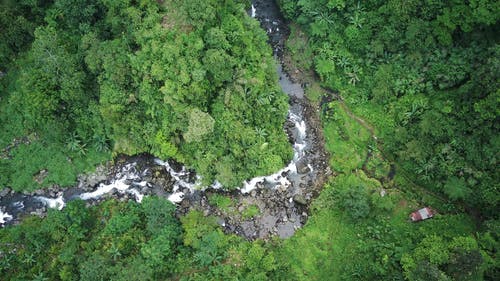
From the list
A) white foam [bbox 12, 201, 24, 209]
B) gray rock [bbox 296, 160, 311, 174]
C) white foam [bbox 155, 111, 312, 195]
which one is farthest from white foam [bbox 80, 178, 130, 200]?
gray rock [bbox 296, 160, 311, 174]

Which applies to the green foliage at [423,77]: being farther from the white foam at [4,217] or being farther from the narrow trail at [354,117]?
the white foam at [4,217]

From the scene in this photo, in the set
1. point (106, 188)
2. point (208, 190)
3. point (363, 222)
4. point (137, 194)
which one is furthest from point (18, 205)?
point (363, 222)

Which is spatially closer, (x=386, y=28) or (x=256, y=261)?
(x=256, y=261)

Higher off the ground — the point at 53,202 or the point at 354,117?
the point at 354,117

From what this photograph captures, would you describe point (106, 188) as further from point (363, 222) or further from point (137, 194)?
point (363, 222)

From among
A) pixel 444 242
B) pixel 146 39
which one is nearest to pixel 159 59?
pixel 146 39

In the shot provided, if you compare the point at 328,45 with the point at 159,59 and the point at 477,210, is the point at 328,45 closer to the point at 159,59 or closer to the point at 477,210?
the point at 159,59

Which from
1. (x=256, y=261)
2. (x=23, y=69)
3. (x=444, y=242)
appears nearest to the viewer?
(x=444, y=242)
